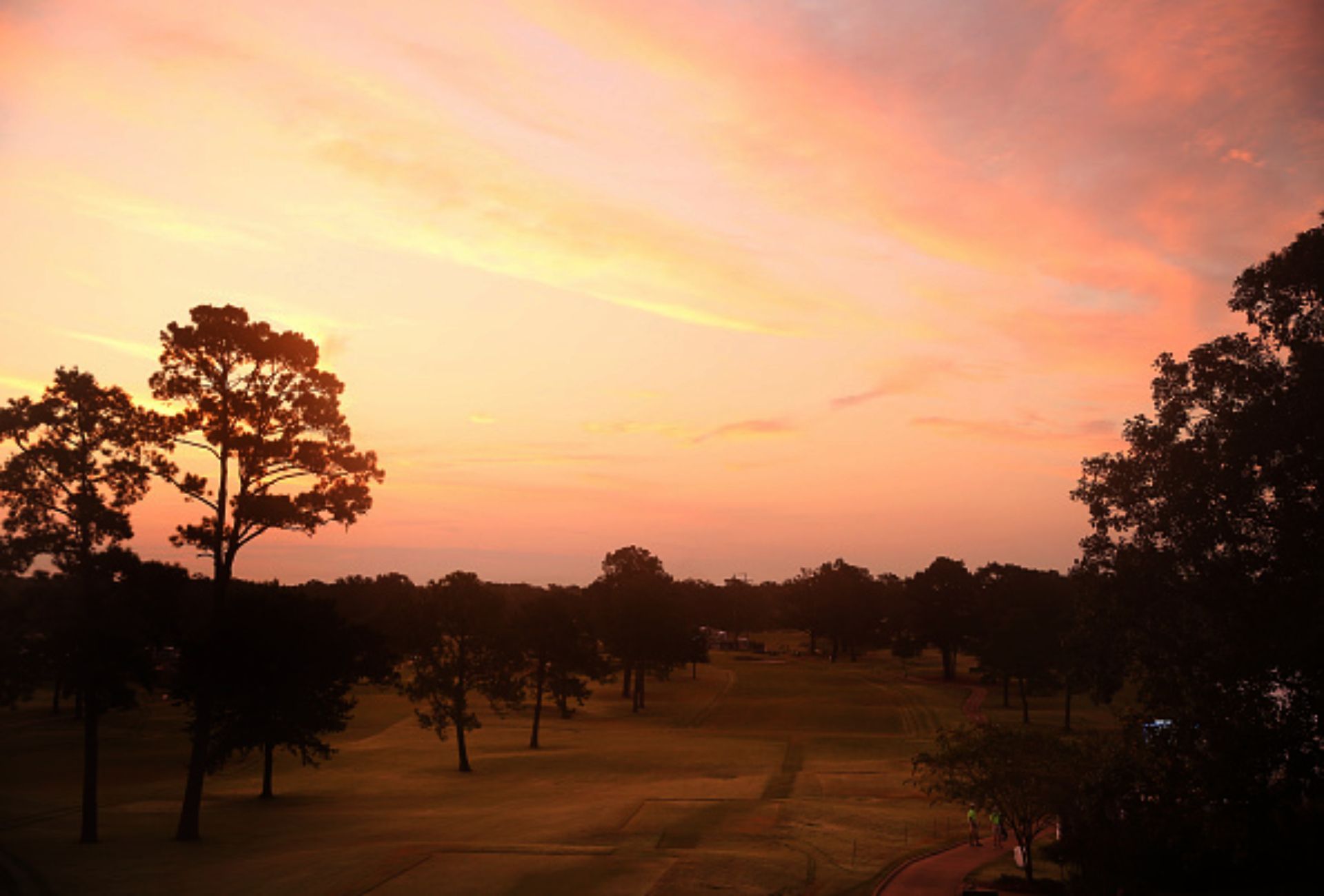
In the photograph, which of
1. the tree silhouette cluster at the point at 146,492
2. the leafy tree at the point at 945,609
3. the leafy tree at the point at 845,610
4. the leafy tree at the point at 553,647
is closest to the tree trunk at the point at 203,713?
the tree silhouette cluster at the point at 146,492

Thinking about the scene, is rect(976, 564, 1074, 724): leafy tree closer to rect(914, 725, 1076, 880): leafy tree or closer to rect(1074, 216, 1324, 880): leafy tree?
rect(914, 725, 1076, 880): leafy tree

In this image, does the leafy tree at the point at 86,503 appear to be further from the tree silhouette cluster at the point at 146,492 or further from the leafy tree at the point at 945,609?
the leafy tree at the point at 945,609

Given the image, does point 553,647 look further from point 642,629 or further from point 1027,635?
point 1027,635

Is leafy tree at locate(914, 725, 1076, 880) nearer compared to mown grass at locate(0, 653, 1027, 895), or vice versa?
mown grass at locate(0, 653, 1027, 895)

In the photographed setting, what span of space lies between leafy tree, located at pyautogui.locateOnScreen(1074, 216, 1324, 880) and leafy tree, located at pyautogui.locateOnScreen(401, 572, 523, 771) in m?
51.7

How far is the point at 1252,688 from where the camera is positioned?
2739 centimetres

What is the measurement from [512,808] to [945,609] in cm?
8811

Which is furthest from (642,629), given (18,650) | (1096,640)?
(1096,640)

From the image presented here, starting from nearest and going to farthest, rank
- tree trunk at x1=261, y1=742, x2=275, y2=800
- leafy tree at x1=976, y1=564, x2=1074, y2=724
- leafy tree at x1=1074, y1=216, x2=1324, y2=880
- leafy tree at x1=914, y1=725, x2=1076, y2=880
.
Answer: leafy tree at x1=1074, y1=216, x2=1324, y2=880 < leafy tree at x1=914, y1=725, x2=1076, y2=880 < tree trunk at x1=261, y1=742, x2=275, y2=800 < leafy tree at x1=976, y1=564, x2=1074, y2=724

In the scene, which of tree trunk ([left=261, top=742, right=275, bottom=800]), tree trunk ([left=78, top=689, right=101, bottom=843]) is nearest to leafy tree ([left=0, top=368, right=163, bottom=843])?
tree trunk ([left=78, top=689, right=101, bottom=843])

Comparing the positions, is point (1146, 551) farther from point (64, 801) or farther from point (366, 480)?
point (64, 801)

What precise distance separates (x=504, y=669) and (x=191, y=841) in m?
32.8

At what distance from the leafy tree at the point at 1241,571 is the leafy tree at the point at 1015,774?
7773 millimetres

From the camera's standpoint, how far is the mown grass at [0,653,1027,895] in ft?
119
